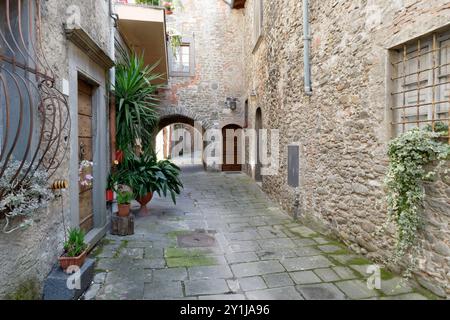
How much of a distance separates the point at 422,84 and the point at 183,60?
906 cm

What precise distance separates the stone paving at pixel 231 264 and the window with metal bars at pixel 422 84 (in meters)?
1.37

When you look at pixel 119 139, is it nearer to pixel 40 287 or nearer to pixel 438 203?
pixel 40 287

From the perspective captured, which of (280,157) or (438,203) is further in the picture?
(280,157)

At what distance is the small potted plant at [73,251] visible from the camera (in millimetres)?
2244

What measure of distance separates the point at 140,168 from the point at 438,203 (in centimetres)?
374

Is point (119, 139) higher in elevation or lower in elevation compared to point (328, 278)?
higher

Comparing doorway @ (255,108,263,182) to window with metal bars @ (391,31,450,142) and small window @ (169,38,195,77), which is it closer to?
small window @ (169,38,195,77)

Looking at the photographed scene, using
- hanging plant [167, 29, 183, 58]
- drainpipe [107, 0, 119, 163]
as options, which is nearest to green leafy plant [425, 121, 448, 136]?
drainpipe [107, 0, 119, 163]

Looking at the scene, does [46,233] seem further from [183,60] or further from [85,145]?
[183,60]

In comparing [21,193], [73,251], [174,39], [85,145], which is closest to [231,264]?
[73,251]

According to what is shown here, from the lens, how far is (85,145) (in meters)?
3.32

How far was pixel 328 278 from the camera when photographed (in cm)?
262
